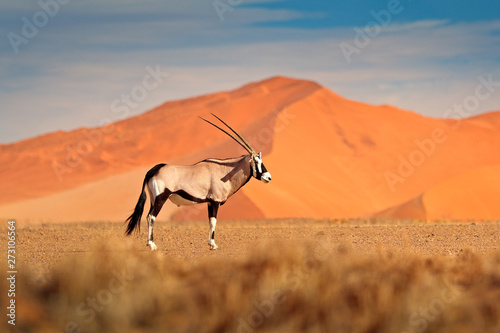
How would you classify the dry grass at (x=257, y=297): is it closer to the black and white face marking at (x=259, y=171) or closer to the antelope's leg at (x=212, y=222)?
the antelope's leg at (x=212, y=222)

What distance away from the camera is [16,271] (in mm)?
10258

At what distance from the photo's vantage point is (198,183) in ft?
51.3

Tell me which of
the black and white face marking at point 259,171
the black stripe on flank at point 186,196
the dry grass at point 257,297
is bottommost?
the dry grass at point 257,297

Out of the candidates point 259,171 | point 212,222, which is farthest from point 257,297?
point 259,171

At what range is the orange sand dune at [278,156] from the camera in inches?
1537

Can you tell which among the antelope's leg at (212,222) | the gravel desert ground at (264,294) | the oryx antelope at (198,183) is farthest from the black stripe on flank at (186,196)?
the gravel desert ground at (264,294)

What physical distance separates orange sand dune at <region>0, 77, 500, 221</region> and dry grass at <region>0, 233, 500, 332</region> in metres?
23.7

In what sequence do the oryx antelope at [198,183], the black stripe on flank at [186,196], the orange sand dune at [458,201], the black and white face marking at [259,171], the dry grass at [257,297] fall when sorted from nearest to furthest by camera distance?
1. the dry grass at [257,297]
2. the oryx antelope at [198,183]
3. the black stripe on flank at [186,196]
4. the black and white face marking at [259,171]
5. the orange sand dune at [458,201]

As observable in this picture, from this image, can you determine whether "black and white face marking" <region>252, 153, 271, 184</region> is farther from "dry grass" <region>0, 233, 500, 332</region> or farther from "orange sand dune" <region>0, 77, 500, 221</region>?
"orange sand dune" <region>0, 77, 500, 221</region>

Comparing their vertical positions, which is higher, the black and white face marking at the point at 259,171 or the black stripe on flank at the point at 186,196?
the black and white face marking at the point at 259,171

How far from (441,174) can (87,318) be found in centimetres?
4112

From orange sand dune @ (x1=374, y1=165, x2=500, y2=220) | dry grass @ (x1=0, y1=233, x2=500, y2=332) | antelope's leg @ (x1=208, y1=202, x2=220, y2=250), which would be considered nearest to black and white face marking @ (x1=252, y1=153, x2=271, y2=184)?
antelope's leg @ (x1=208, y1=202, x2=220, y2=250)

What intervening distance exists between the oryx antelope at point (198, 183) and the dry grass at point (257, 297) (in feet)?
15.9

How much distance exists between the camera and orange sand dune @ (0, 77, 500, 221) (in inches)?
1537
